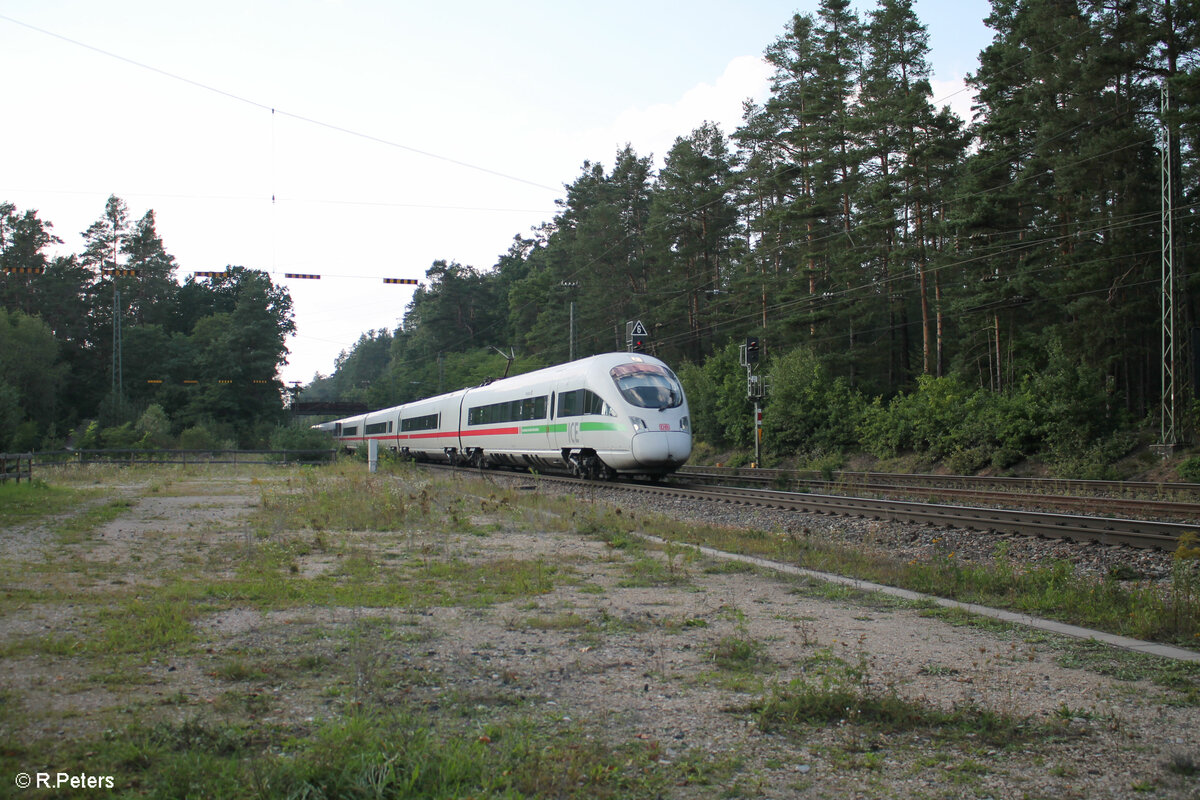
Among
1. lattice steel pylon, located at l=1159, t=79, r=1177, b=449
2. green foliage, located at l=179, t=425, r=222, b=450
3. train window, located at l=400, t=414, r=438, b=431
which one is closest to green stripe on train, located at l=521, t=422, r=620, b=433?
train window, located at l=400, t=414, r=438, b=431

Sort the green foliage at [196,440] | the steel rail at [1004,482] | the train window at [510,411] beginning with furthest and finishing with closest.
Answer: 1. the green foliage at [196,440]
2. the train window at [510,411]
3. the steel rail at [1004,482]

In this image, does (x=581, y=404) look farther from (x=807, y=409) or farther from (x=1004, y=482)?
(x=807, y=409)

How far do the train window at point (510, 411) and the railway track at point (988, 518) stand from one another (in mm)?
7577

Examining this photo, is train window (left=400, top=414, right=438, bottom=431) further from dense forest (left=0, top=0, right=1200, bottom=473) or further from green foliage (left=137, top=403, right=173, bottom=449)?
green foliage (left=137, top=403, right=173, bottom=449)

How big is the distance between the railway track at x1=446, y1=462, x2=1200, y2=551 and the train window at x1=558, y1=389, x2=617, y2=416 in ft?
11.7

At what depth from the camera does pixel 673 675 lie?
5.39 meters

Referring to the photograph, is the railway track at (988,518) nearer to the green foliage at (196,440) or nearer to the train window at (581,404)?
the train window at (581,404)

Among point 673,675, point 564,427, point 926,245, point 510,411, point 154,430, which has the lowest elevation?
point 673,675

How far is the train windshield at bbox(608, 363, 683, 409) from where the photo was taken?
66.2 feet

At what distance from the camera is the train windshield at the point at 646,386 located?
20.2m

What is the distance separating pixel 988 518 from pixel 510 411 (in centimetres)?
1729

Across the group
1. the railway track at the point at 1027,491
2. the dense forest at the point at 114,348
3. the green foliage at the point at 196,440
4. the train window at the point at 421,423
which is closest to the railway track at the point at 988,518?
the railway track at the point at 1027,491

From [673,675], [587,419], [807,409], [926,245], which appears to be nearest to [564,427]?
[587,419]

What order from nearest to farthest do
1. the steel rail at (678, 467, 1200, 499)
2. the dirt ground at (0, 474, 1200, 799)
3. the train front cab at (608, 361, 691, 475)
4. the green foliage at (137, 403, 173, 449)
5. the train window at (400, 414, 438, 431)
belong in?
the dirt ground at (0, 474, 1200, 799) → the steel rail at (678, 467, 1200, 499) → the train front cab at (608, 361, 691, 475) → the train window at (400, 414, 438, 431) → the green foliage at (137, 403, 173, 449)
